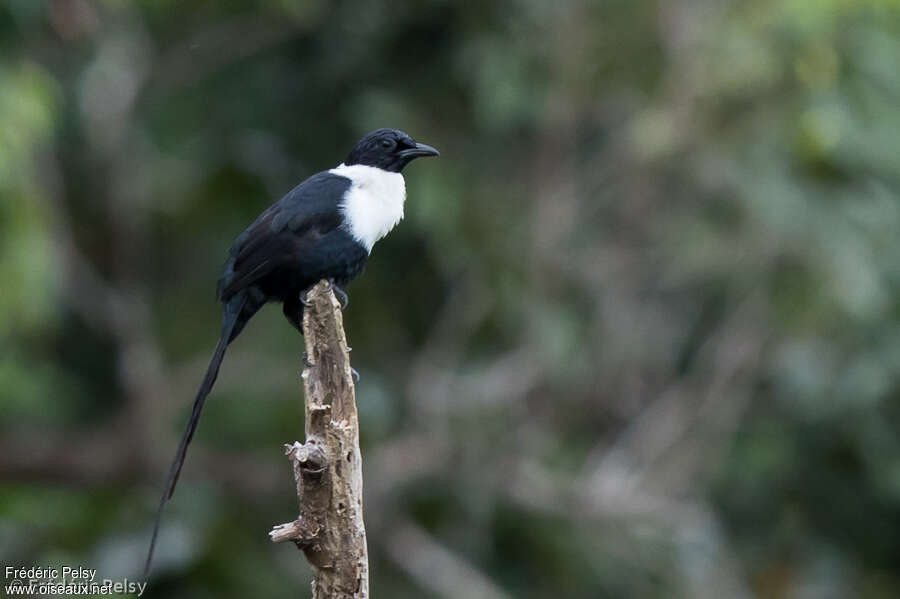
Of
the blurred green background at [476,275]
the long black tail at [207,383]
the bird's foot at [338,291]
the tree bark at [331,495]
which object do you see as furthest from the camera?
the blurred green background at [476,275]

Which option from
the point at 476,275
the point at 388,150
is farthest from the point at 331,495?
the point at 476,275

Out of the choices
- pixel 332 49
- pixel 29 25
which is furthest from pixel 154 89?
pixel 29 25

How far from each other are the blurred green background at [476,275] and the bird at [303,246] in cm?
303

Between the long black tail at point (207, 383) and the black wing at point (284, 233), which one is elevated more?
the black wing at point (284, 233)

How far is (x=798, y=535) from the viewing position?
10.7m

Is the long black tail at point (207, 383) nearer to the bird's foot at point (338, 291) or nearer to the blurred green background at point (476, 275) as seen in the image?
the bird's foot at point (338, 291)

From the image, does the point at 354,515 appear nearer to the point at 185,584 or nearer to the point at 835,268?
the point at 185,584

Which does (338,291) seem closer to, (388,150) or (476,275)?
(388,150)

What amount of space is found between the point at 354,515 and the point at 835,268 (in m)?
5.28

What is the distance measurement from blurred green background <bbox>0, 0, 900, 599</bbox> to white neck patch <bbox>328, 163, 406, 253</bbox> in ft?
9.93

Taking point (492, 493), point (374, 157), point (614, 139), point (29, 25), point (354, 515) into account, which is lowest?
point (354, 515)

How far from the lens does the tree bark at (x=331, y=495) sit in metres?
3.38

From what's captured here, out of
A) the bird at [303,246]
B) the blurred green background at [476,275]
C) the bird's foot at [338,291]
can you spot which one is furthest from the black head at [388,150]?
the blurred green background at [476,275]

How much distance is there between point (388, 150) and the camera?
Answer: 180 inches
